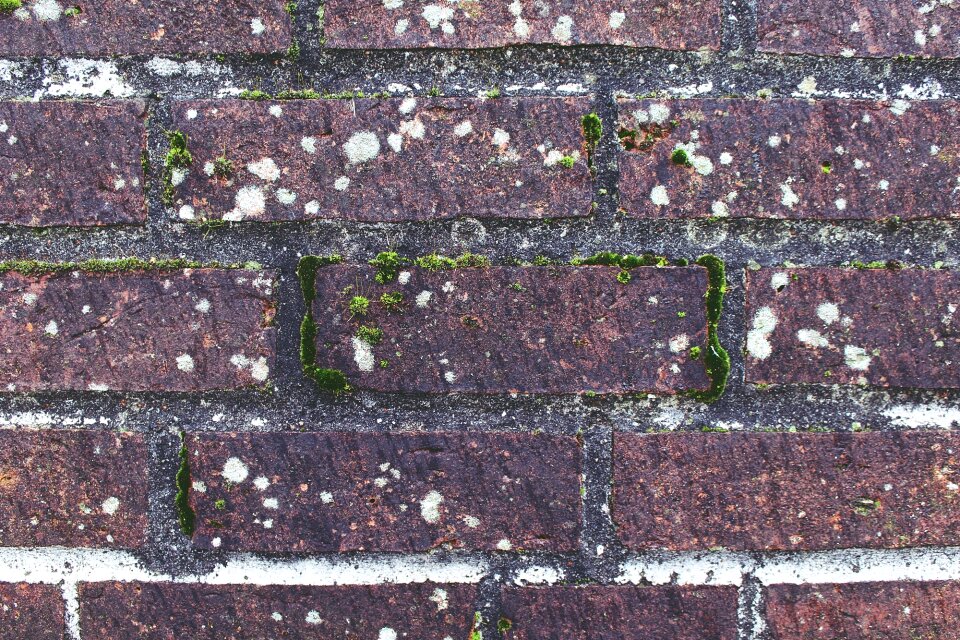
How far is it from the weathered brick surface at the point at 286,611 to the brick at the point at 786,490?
0.69 feet

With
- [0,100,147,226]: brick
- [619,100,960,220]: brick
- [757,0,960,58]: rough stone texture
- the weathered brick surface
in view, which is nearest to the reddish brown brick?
the weathered brick surface

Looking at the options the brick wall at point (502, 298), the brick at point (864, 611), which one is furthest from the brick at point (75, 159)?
the brick at point (864, 611)

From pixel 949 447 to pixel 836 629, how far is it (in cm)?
22

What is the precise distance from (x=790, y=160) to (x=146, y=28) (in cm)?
65

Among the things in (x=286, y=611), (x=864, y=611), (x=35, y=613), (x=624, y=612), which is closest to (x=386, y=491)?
(x=286, y=611)

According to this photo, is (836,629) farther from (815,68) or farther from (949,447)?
(815,68)

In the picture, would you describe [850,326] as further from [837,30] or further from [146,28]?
[146,28]

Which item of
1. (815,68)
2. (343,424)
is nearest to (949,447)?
(815,68)

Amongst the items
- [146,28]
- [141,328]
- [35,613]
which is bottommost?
[35,613]

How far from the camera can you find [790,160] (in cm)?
62

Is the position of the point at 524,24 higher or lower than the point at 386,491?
higher

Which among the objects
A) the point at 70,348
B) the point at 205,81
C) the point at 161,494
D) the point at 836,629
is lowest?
the point at 836,629

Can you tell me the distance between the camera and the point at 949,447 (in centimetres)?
63

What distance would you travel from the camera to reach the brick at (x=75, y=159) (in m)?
0.62
